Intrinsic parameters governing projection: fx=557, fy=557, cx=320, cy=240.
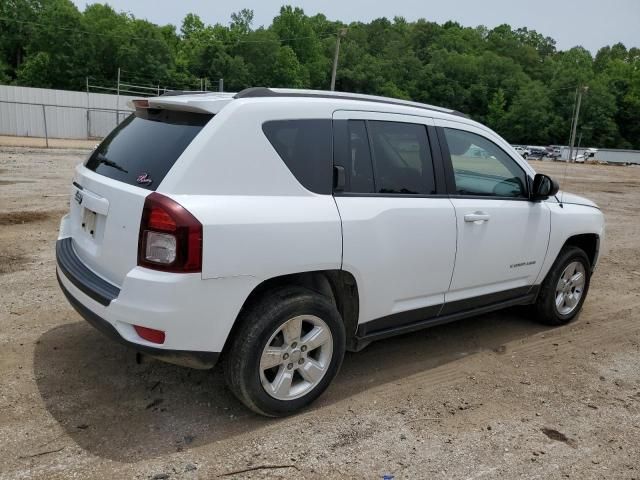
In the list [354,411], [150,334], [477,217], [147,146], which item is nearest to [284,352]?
[354,411]

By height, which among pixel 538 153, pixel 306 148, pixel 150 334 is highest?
pixel 306 148

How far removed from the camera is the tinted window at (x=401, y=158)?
146 inches

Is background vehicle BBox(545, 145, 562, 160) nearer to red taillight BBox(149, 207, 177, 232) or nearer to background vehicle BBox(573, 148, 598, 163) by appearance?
A: background vehicle BBox(573, 148, 598, 163)

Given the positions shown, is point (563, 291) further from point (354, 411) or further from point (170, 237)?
point (170, 237)

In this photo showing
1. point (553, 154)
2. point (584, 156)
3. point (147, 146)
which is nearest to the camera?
point (147, 146)

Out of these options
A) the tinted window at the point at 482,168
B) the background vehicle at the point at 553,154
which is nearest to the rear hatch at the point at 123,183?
the tinted window at the point at 482,168

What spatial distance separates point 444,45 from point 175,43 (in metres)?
65.8

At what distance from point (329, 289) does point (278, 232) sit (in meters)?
0.63

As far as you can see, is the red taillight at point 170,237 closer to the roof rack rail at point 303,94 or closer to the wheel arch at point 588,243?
the roof rack rail at point 303,94

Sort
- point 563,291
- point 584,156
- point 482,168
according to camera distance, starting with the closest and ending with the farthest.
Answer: point 482,168 → point 563,291 → point 584,156

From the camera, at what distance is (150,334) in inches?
114

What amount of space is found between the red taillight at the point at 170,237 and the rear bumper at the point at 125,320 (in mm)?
178

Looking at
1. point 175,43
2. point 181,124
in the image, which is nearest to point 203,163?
point 181,124

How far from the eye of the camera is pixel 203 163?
9.75ft
